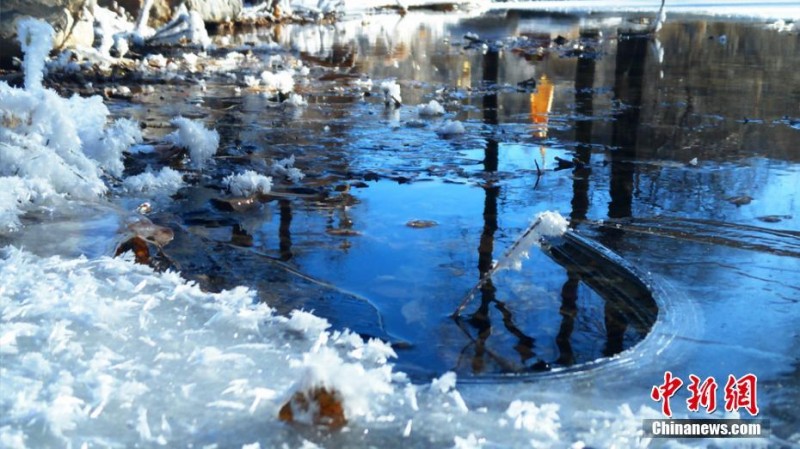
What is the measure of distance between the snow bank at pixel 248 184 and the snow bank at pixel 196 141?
32.6 inches

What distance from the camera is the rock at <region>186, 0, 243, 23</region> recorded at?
22.4 m

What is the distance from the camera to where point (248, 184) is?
5.00 m

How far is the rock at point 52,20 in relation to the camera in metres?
12.0

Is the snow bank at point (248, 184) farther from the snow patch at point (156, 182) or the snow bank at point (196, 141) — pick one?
the snow bank at point (196, 141)

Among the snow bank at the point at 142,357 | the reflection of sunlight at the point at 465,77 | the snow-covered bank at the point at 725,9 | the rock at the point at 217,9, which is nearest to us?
the snow bank at the point at 142,357

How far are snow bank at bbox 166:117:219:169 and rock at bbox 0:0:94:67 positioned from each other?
23.9ft

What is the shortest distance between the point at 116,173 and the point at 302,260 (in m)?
2.05

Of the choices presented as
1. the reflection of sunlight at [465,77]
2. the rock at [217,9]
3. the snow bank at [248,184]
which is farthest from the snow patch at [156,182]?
the rock at [217,9]

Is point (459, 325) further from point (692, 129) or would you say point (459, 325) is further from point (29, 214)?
point (692, 129)

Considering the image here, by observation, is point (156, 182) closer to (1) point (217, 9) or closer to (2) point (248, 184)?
(2) point (248, 184)

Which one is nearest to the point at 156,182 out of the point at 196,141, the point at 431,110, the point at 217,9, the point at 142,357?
the point at 196,141

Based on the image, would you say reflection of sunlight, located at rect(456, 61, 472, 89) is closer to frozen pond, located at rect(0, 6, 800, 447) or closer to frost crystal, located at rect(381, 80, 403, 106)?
frozen pond, located at rect(0, 6, 800, 447)

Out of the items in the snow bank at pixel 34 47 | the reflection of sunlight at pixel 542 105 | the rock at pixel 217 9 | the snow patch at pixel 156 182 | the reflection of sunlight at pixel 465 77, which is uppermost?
the rock at pixel 217 9

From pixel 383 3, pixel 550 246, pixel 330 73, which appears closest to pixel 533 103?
pixel 330 73
